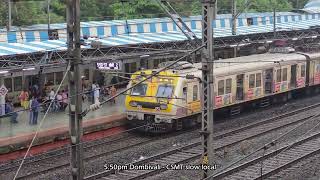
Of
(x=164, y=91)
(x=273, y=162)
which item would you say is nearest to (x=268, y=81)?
(x=164, y=91)

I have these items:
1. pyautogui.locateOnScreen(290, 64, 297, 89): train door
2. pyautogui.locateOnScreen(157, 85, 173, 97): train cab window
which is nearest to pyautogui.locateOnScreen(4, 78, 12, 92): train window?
pyautogui.locateOnScreen(157, 85, 173, 97): train cab window

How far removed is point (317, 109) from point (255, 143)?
912cm

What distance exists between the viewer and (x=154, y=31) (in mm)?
35656

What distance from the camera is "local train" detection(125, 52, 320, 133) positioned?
72.7ft

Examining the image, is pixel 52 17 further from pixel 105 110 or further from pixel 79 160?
pixel 79 160

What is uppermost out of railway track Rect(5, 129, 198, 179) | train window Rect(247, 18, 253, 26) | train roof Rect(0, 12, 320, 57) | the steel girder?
train window Rect(247, 18, 253, 26)

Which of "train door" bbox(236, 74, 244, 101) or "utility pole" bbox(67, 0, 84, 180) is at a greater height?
"utility pole" bbox(67, 0, 84, 180)

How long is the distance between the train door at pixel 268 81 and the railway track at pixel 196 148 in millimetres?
1466

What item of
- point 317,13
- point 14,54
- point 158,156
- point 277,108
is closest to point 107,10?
point 317,13

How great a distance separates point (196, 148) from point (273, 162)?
3125 mm

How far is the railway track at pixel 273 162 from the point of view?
16969mm

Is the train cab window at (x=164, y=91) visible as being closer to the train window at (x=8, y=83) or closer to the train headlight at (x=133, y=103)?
the train headlight at (x=133, y=103)

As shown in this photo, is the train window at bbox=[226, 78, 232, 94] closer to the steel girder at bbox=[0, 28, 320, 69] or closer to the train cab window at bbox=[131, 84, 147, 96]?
the steel girder at bbox=[0, 28, 320, 69]

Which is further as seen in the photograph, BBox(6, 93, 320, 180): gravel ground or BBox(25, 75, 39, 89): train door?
BBox(25, 75, 39, 89): train door
